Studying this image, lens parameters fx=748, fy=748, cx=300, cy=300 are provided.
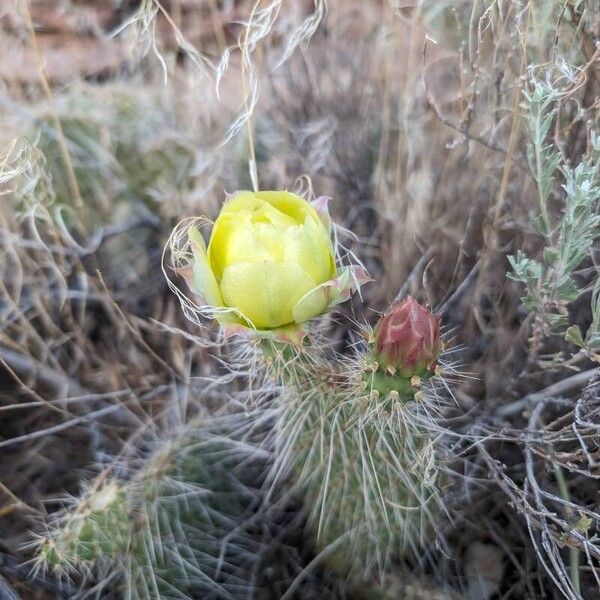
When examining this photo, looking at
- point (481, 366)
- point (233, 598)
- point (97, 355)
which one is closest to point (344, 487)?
point (233, 598)

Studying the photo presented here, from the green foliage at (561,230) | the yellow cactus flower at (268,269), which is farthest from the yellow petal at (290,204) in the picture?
the green foliage at (561,230)

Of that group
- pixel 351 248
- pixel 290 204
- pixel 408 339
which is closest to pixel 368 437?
pixel 408 339

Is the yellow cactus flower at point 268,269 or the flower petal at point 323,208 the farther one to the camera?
the flower petal at point 323,208

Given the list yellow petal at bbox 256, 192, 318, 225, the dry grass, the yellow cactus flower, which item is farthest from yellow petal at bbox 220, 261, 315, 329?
the dry grass

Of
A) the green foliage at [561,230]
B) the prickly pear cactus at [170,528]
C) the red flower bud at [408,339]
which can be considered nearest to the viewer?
the red flower bud at [408,339]

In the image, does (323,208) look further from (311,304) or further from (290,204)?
(311,304)

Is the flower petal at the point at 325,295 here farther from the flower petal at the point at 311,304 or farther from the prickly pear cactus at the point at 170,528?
the prickly pear cactus at the point at 170,528

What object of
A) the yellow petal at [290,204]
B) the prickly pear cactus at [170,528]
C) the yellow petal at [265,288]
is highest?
the yellow petal at [290,204]
